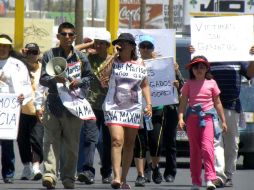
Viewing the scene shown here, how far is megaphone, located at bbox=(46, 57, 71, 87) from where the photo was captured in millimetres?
14805

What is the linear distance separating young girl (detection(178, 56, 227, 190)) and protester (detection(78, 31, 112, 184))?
166 centimetres

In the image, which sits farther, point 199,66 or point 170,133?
point 170,133

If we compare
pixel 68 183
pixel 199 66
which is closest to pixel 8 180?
pixel 68 183

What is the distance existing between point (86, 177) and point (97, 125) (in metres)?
0.79

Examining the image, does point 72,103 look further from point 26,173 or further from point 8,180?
point 26,173

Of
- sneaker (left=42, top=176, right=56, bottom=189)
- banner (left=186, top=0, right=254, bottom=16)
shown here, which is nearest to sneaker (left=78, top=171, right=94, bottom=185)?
sneaker (left=42, top=176, right=56, bottom=189)

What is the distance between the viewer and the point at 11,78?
1625 centimetres

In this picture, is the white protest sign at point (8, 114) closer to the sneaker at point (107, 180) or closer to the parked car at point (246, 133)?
the sneaker at point (107, 180)

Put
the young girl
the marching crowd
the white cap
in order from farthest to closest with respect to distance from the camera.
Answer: the white cap
the young girl
the marching crowd

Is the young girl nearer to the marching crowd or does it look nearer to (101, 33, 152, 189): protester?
the marching crowd

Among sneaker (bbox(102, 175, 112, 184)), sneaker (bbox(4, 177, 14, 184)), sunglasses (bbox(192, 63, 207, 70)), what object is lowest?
sneaker (bbox(102, 175, 112, 184))

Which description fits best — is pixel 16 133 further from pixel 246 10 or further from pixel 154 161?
pixel 246 10

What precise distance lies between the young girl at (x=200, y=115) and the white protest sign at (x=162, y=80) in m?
1.87

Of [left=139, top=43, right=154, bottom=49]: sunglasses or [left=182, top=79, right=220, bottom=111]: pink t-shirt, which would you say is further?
[left=139, top=43, right=154, bottom=49]: sunglasses
